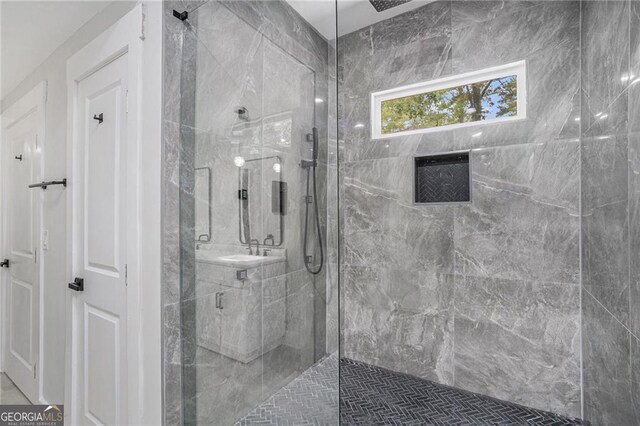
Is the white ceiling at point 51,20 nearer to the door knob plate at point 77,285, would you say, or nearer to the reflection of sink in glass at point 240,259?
the reflection of sink in glass at point 240,259

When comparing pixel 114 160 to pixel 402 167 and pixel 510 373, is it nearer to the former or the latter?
pixel 402 167

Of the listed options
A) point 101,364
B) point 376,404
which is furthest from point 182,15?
point 376,404

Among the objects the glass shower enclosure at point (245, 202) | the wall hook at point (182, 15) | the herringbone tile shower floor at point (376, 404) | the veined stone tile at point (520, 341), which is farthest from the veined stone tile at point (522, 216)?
the wall hook at point (182, 15)

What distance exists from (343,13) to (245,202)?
184 centimetres

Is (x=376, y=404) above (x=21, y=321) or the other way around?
the other way around

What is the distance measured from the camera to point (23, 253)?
2.43 metres

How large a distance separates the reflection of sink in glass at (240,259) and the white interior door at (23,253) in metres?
1.63

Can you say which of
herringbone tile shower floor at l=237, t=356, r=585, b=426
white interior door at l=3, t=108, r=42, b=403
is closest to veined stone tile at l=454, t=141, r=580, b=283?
herringbone tile shower floor at l=237, t=356, r=585, b=426

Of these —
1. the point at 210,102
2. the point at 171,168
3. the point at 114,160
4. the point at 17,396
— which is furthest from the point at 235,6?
the point at 17,396

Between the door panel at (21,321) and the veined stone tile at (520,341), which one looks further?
the door panel at (21,321)

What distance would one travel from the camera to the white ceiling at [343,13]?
154 cm

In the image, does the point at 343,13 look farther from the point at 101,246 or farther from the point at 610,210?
the point at 101,246

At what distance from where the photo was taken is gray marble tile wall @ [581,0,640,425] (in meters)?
1.03

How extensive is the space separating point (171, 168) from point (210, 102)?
389mm
